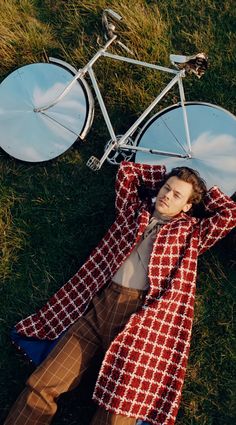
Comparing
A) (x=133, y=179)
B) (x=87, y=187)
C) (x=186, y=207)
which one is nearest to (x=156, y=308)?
(x=186, y=207)

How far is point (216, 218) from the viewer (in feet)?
14.3

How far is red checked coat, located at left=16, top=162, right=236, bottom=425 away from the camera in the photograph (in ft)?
13.9

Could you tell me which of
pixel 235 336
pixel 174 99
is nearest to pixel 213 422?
pixel 235 336

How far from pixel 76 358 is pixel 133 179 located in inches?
60.2

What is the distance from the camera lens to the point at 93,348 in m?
4.39

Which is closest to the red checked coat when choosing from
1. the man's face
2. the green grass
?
the man's face

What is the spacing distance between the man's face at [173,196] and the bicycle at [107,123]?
0.49 meters

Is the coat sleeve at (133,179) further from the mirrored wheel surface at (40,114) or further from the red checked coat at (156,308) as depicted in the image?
the mirrored wheel surface at (40,114)

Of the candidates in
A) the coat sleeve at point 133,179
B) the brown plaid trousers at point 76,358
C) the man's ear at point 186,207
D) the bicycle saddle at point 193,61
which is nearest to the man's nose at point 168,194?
the man's ear at point 186,207

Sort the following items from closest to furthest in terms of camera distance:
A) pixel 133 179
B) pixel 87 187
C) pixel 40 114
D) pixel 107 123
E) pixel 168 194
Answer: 1. pixel 168 194
2. pixel 133 179
3. pixel 107 123
4. pixel 40 114
5. pixel 87 187

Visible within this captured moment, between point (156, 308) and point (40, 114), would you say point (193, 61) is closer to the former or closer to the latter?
point (40, 114)

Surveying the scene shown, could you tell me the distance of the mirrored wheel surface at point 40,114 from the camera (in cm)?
507

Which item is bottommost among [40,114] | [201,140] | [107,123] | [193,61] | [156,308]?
[156,308]

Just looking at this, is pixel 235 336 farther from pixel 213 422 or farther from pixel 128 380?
pixel 128 380
